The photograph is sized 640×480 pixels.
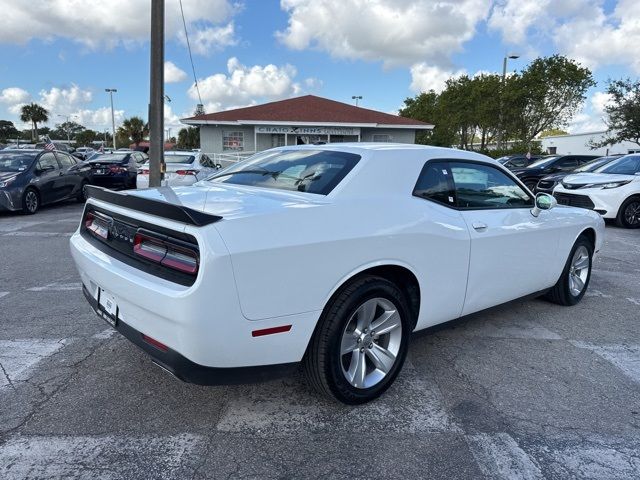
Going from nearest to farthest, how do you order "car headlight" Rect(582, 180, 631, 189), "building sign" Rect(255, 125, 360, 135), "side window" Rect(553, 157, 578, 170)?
"car headlight" Rect(582, 180, 631, 189) < "side window" Rect(553, 157, 578, 170) < "building sign" Rect(255, 125, 360, 135)

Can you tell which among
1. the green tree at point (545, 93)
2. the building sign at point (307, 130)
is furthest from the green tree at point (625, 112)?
the building sign at point (307, 130)

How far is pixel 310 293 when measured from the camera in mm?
2461

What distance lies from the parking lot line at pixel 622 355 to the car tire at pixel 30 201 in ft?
34.4

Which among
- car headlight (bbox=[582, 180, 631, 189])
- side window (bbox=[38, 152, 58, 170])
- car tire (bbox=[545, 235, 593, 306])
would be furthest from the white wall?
side window (bbox=[38, 152, 58, 170])

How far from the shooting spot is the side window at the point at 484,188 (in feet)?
11.6

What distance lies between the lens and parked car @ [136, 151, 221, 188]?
11258 mm

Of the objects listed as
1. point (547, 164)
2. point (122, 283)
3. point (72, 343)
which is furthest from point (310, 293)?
point (547, 164)

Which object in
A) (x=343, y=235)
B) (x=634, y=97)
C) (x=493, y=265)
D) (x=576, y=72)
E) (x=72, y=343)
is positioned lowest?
(x=72, y=343)

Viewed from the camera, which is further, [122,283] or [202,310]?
[122,283]

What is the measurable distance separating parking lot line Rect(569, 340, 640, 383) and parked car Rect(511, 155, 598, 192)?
42.1 feet

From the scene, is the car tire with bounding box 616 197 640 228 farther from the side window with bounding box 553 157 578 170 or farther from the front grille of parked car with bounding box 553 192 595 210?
the side window with bounding box 553 157 578 170

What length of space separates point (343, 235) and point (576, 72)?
3331 centimetres

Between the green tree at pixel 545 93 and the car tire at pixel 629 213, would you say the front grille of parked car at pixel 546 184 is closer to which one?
the car tire at pixel 629 213

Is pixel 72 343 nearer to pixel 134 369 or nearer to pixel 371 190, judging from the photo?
pixel 134 369
